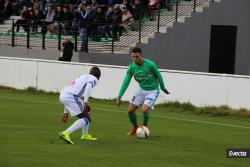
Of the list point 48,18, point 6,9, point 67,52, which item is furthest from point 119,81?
point 6,9

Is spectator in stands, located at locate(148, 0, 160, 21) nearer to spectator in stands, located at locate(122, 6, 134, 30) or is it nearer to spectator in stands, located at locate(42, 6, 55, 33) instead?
spectator in stands, located at locate(122, 6, 134, 30)

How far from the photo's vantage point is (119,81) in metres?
29.3

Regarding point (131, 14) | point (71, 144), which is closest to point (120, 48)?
point (131, 14)

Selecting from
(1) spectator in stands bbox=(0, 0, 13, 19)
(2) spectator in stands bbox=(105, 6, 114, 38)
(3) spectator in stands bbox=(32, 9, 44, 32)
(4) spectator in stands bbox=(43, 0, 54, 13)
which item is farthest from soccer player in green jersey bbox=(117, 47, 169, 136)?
(1) spectator in stands bbox=(0, 0, 13, 19)

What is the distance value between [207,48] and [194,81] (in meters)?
10.4

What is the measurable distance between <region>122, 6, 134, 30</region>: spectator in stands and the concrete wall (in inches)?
46.4

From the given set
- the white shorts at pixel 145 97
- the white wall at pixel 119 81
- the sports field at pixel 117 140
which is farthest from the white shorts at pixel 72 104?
the white wall at pixel 119 81

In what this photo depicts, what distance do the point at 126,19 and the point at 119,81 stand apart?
684cm

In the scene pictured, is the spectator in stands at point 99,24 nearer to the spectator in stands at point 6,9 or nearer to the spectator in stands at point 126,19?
the spectator in stands at point 126,19

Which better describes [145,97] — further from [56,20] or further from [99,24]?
[56,20]

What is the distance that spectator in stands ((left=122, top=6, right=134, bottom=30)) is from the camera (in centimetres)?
3556

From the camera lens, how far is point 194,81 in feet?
88.6

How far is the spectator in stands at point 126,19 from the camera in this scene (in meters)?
35.6

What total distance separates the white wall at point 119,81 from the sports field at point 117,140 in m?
0.65
